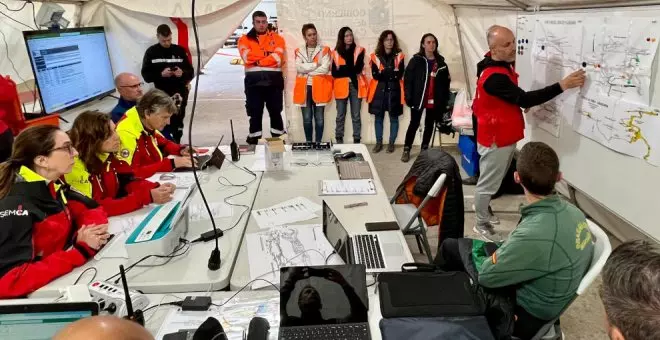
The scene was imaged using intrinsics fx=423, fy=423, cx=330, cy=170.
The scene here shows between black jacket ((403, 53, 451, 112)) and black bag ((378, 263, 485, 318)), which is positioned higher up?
black jacket ((403, 53, 451, 112))

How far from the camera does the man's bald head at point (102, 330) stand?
667mm

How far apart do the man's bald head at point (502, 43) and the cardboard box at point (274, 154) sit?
153 centimetres

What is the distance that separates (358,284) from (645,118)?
6.54 feet

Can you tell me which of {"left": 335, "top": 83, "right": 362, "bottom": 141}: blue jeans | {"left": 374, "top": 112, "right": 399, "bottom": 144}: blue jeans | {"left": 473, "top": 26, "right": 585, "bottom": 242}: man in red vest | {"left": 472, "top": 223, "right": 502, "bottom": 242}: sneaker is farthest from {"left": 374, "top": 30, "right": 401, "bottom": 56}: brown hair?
{"left": 472, "top": 223, "right": 502, "bottom": 242}: sneaker

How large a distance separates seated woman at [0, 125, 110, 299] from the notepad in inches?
44.6

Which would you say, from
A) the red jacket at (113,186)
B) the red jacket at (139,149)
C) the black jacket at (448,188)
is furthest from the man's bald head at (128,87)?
the black jacket at (448,188)

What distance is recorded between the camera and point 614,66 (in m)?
2.51

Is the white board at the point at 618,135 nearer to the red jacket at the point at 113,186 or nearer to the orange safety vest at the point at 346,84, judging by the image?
the orange safety vest at the point at 346,84

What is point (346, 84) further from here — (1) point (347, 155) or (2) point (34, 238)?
(2) point (34, 238)

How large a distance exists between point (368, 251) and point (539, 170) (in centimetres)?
78

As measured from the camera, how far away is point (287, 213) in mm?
2141

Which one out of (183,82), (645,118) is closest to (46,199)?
(645,118)

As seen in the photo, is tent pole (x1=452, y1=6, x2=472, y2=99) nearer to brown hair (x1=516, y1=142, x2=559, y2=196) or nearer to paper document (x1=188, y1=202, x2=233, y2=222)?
brown hair (x1=516, y1=142, x2=559, y2=196)

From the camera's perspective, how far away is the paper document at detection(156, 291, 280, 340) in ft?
4.40
